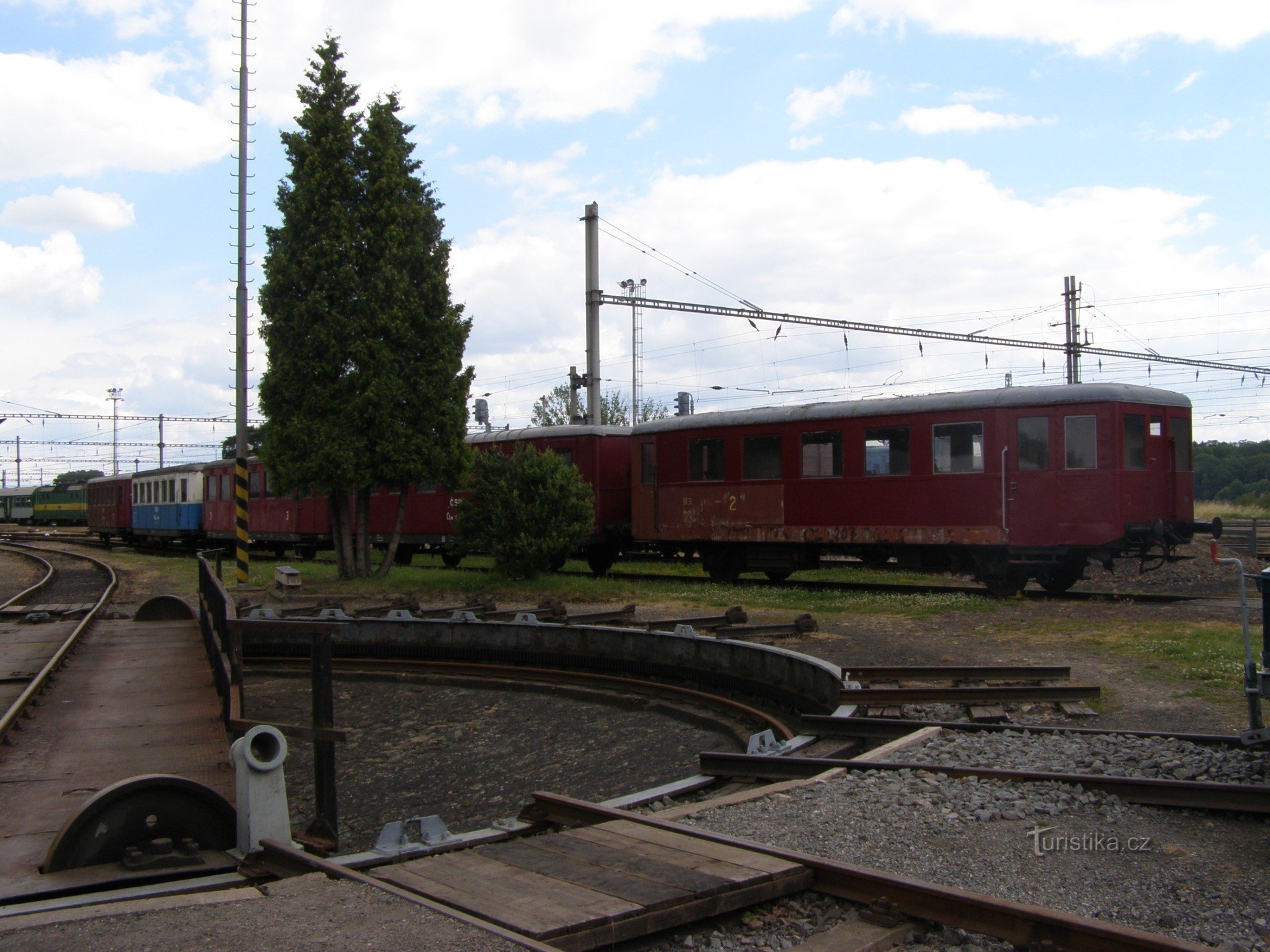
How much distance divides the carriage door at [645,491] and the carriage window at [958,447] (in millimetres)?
5776

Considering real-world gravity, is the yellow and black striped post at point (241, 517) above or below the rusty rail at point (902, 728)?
above

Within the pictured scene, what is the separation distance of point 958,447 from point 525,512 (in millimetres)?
7230

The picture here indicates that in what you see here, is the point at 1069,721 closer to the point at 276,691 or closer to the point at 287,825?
the point at 287,825

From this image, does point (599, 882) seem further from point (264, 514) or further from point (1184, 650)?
point (264, 514)

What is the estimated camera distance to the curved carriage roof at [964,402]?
49.1ft

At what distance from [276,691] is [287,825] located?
7.19m

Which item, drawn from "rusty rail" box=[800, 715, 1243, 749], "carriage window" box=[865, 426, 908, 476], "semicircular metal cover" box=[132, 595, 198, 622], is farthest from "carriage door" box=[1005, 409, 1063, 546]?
"semicircular metal cover" box=[132, 595, 198, 622]

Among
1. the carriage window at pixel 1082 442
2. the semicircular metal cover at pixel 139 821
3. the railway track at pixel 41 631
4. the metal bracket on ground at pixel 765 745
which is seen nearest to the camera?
the semicircular metal cover at pixel 139 821

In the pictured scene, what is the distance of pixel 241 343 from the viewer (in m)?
19.6

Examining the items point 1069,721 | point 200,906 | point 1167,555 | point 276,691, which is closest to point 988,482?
point 1167,555

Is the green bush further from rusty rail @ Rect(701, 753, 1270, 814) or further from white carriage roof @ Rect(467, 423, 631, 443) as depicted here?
rusty rail @ Rect(701, 753, 1270, 814)

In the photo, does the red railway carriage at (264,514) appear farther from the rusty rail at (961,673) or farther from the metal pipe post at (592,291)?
the rusty rail at (961,673)

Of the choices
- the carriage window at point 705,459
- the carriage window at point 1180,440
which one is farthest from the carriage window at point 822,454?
the carriage window at point 1180,440

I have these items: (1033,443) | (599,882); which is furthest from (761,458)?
(599,882)
